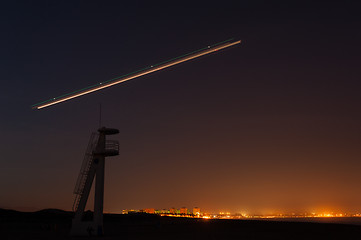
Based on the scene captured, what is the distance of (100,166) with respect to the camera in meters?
28.8

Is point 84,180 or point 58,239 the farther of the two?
point 84,180

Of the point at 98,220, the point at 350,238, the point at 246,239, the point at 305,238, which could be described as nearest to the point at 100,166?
the point at 98,220

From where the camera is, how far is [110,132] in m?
29.2

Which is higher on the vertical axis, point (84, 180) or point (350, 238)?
point (84, 180)

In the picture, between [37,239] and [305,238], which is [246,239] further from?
[37,239]

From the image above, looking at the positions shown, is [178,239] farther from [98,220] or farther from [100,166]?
[100,166]

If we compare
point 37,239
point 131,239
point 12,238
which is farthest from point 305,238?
point 12,238

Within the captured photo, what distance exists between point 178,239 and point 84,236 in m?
7.38

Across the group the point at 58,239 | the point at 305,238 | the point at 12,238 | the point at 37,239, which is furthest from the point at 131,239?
the point at 305,238

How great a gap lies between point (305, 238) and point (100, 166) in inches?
676

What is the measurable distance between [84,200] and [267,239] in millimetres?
14642

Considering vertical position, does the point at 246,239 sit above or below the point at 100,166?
below

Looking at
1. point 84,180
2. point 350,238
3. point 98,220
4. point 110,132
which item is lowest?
point 350,238

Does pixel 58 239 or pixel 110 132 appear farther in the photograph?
pixel 110 132
